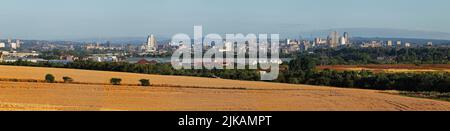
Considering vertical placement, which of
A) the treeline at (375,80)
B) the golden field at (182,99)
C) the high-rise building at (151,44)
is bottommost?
the treeline at (375,80)

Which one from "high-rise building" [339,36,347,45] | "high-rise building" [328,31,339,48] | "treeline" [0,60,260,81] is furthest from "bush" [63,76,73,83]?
"high-rise building" [339,36,347,45]

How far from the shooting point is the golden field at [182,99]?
72.2ft

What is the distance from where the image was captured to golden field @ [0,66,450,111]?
72.2ft

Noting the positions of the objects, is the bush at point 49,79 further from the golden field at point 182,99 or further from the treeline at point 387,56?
the treeline at point 387,56

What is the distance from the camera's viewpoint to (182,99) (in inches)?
1062

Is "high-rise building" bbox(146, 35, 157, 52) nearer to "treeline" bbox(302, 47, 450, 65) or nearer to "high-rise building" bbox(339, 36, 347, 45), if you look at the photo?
Result: "treeline" bbox(302, 47, 450, 65)

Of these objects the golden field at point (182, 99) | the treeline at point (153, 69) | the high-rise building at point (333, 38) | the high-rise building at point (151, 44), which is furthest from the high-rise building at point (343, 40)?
the golden field at point (182, 99)

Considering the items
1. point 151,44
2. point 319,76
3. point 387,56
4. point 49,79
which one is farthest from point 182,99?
point 387,56

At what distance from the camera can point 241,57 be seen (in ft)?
187

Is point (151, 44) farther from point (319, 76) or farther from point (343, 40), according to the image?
point (343, 40)
